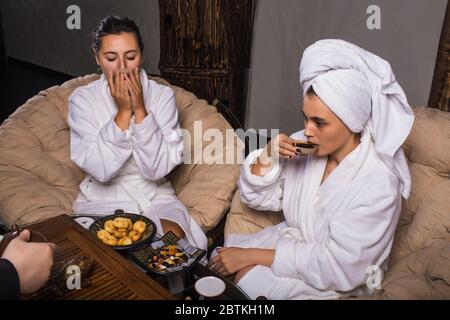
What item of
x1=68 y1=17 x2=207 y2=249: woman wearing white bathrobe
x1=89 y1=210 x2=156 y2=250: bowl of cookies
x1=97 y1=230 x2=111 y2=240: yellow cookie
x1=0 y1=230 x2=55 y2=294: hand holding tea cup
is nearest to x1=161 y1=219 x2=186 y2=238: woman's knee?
x1=68 y1=17 x2=207 y2=249: woman wearing white bathrobe

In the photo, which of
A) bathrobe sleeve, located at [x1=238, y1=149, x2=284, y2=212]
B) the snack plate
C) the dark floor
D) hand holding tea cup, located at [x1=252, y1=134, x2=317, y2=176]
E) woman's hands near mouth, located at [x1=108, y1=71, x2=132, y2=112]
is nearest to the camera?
the snack plate

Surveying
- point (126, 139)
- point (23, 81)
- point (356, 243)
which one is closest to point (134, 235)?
point (126, 139)

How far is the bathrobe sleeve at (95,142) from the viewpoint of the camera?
1866 mm

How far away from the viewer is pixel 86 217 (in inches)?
68.2

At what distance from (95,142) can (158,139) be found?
285 millimetres

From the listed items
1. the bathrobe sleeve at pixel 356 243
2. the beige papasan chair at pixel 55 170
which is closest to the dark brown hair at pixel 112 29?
the beige papasan chair at pixel 55 170

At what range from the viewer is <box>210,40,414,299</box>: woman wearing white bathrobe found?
143 centimetres

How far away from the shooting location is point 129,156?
6.42 feet

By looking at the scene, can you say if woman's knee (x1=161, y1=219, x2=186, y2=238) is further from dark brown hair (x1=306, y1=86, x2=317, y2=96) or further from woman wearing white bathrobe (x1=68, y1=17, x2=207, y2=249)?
dark brown hair (x1=306, y1=86, x2=317, y2=96)

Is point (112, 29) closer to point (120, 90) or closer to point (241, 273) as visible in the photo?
point (120, 90)

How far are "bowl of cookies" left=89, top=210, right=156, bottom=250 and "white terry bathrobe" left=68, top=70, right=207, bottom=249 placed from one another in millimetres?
295

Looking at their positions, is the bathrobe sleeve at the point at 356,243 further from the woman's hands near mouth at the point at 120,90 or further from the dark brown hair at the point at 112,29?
the dark brown hair at the point at 112,29

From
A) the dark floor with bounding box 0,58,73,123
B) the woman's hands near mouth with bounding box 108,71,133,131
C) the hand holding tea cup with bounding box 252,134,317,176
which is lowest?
the dark floor with bounding box 0,58,73,123
